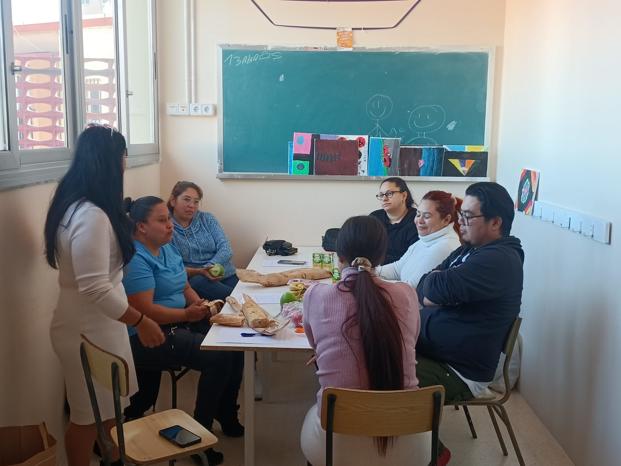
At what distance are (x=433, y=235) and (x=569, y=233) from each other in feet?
2.10

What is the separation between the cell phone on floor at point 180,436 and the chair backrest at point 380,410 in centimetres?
51

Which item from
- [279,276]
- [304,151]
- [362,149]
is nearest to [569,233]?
[279,276]

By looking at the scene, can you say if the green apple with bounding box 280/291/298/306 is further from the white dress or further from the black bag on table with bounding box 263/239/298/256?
the black bag on table with bounding box 263/239/298/256

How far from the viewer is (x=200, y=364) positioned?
2.75 m

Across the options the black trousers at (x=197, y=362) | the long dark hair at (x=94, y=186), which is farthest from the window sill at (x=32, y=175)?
the black trousers at (x=197, y=362)

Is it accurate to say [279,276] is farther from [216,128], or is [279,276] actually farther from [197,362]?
[216,128]

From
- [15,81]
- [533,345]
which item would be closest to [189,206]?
[15,81]

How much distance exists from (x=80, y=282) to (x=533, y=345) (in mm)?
2494

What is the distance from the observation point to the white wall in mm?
2512

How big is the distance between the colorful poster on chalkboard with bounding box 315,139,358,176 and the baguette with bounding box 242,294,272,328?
1983 mm

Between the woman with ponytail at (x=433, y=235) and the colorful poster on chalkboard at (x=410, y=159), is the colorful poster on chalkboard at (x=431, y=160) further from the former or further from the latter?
the woman with ponytail at (x=433, y=235)

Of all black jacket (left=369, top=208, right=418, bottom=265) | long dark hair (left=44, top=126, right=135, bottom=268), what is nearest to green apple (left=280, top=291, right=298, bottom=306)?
long dark hair (left=44, top=126, right=135, bottom=268)

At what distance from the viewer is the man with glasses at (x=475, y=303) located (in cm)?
233

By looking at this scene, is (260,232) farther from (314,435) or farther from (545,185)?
(314,435)
